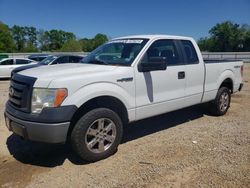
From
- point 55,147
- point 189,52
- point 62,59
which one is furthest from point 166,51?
point 62,59

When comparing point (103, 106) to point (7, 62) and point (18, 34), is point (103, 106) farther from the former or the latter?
point (18, 34)

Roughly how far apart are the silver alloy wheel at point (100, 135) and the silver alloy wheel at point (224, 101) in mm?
3539

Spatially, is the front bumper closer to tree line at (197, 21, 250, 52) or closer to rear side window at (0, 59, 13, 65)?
rear side window at (0, 59, 13, 65)

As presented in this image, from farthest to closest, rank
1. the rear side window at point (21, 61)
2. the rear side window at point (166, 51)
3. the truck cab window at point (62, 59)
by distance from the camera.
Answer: the rear side window at point (21, 61) < the truck cab window at point (62, 59) < the rear side window at point (166, 51)

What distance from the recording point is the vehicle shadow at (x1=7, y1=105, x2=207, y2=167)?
170 inches

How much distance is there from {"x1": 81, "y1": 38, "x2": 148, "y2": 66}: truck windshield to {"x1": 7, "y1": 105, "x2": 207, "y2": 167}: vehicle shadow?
151 cm

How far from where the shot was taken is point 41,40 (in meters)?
102

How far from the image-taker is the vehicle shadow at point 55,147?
4309 mm

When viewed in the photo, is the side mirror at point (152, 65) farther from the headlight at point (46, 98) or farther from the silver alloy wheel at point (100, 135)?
the headlight at point (46, 98)

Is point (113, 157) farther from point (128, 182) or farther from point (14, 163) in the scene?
point (14, 163)

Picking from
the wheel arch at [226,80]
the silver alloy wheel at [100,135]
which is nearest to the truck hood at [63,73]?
the silver alloy wheel at [100,135]

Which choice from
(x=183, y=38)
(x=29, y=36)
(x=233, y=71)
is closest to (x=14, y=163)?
(x=183, y=38)

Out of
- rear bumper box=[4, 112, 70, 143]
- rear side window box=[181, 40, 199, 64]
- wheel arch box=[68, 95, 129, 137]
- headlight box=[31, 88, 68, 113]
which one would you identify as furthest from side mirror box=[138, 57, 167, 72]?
rear bumper box=[4, 112, 70, 143]

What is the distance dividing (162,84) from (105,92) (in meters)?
1.30
